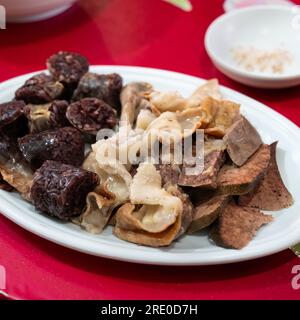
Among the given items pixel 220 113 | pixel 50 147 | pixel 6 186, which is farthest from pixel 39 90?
pixel 220 113

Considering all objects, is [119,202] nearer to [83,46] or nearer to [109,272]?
[109,272]

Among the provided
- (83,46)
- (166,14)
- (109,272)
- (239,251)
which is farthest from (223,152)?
(166,14)

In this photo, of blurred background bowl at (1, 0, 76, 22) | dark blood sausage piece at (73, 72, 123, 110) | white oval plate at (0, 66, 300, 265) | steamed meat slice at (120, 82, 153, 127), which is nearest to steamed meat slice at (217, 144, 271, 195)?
white oval plate at (0, 66, 300, 265)

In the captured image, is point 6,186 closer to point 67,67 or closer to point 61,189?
point 61,189

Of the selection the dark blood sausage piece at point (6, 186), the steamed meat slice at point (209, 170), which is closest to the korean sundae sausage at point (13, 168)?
the dark blood sausage piece at point (6, 186)

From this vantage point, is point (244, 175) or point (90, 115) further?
point (90, 115)
